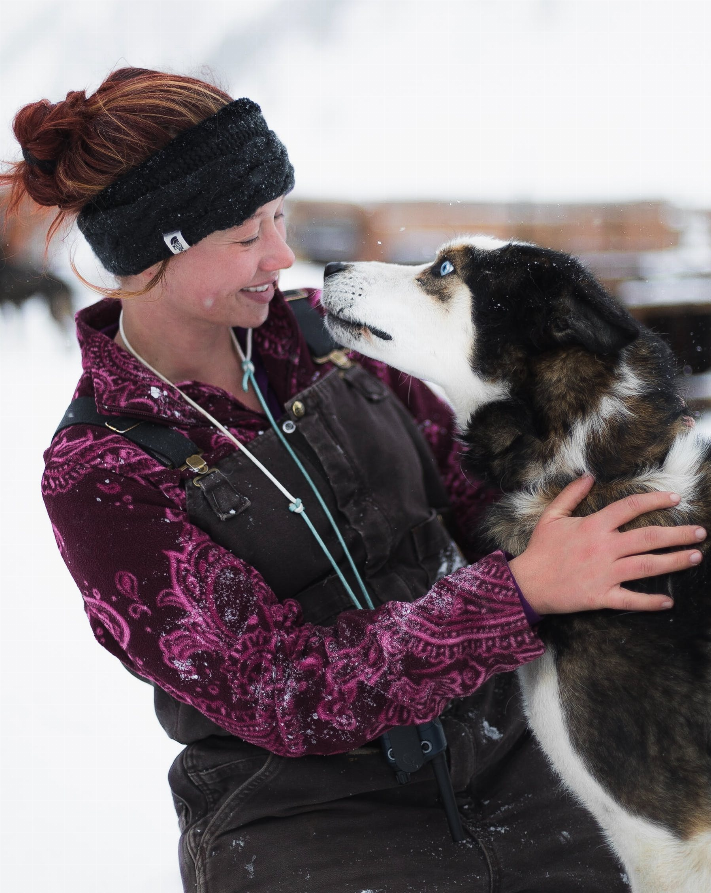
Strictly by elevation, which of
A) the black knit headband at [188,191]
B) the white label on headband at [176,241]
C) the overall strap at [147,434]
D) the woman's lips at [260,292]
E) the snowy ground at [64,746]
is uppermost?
the black knit headband at [188,191]

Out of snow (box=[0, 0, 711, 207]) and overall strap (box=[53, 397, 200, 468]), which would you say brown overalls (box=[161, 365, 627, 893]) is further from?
snow (box=[0, 0, 711, 207])

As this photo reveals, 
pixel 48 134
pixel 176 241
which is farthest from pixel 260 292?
pixel 48 134

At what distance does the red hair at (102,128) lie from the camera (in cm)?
151

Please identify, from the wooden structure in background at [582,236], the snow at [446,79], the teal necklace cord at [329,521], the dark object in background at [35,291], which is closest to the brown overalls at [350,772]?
the teal necklace cord at [329,521]

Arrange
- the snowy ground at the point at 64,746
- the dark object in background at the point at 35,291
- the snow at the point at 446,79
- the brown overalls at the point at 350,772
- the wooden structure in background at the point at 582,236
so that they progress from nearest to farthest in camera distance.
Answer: the brown overalls at the point at 350,772
the snowy ground at the point at 64,746
the snow at the point at 446,79
the wooden structure in background at the point at 582,236
the dark object in background at the point at 35,291

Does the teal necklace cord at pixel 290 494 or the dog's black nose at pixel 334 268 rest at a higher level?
the dog's black nose at pixel 334 268

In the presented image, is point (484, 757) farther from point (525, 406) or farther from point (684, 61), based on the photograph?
point (684, 61)

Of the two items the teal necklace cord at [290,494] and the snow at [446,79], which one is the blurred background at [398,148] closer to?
the snow at [446,79]

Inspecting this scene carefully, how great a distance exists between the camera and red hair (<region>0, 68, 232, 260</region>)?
151 cm

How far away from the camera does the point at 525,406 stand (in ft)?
5.00

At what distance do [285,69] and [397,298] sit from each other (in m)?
3.89

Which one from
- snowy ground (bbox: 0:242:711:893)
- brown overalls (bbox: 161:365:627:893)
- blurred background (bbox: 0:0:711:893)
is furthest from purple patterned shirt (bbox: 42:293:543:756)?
blurred background (bbox: 0:0:711:893)

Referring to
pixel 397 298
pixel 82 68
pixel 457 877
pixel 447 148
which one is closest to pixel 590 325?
pixel 397 298

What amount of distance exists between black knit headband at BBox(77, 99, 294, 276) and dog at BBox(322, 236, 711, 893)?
287mm
